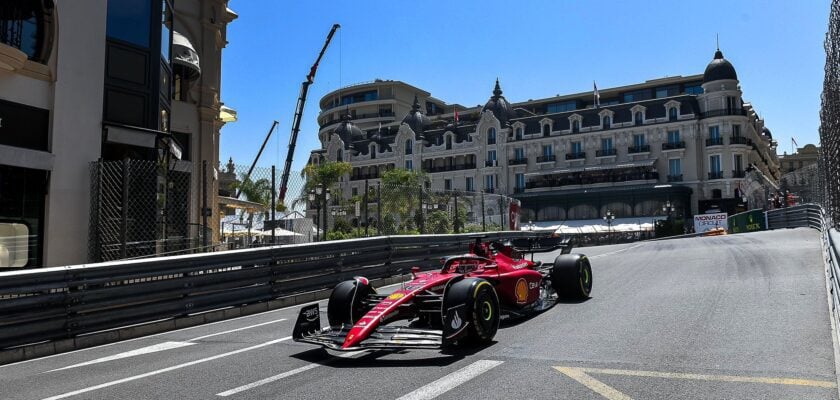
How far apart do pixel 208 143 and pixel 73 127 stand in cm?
1003

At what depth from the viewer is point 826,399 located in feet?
15.0

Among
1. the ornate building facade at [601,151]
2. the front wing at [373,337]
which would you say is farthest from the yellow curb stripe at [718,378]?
the ornate building facade at [601,151]

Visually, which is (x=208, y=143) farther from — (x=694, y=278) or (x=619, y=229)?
(x=619, y=229)

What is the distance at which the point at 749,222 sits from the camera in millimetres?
39625

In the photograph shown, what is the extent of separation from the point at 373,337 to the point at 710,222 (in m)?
42.2

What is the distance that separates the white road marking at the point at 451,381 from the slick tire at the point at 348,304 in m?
1.78

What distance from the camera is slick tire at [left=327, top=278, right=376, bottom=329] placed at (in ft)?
23.5

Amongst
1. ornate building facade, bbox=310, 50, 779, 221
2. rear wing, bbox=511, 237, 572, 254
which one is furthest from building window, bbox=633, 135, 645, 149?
rear wing, bbox=511, 237, 572, 254

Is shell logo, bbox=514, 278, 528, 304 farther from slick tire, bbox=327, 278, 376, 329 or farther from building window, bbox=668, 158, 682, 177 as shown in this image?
building window, bbox=668, 158, 682, 177

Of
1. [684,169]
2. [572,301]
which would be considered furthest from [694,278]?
[684,169]

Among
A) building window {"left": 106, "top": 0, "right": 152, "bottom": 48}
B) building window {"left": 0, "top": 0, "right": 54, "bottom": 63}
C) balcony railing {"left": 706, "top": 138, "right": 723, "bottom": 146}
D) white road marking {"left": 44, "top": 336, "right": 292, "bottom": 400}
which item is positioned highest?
balcony railing {"left": 706, "top": 138, "right": 723, "bottom": 146}

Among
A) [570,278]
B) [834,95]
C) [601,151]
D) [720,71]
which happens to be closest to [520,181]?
[601,151]

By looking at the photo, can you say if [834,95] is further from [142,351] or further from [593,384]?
[142,351]

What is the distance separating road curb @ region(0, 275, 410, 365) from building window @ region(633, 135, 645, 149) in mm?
62022
